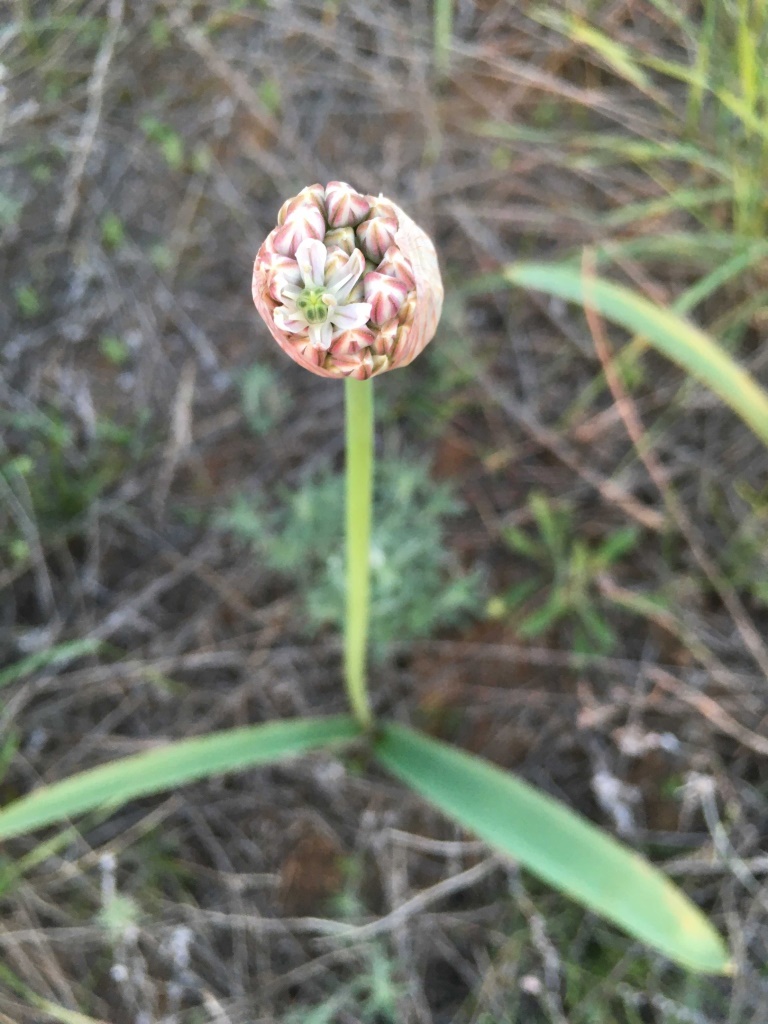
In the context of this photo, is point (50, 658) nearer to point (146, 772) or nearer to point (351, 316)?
point (146, 772)

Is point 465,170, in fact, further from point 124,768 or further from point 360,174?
point 124,768

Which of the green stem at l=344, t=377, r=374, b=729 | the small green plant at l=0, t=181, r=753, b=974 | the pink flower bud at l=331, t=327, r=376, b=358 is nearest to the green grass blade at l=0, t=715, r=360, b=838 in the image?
the small green plant at l=0, t=181, r=753, b=974

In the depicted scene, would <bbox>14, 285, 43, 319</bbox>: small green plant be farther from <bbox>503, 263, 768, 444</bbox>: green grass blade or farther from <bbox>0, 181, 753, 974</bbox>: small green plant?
<bbox>503, 263, 768, 444</bbox>: green grass blade

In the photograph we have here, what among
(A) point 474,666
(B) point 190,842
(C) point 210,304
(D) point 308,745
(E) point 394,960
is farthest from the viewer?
(C) point 210,304

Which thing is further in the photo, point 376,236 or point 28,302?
point 28,302

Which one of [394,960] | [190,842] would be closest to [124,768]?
[190,842]

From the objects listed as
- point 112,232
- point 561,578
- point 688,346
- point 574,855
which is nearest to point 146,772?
point 574,855

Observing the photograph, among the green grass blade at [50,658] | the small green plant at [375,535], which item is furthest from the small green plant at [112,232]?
the green grass blade at [50,658]
